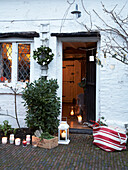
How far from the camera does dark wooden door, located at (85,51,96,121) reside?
7523 millimetres

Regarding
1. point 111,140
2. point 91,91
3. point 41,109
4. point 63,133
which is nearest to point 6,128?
point 41,109

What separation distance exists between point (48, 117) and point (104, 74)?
2.21 metres

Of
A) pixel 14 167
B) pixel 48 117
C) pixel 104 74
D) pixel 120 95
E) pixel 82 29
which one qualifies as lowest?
pixel 14 167

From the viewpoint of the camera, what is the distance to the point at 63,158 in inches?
197

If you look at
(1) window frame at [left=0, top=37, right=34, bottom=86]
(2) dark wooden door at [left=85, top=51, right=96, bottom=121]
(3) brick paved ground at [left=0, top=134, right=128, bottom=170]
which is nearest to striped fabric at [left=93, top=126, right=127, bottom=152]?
(3) brick paved ground at [left=0, top=134, right=128, bottom=170]

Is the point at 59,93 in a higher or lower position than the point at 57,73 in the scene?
lower

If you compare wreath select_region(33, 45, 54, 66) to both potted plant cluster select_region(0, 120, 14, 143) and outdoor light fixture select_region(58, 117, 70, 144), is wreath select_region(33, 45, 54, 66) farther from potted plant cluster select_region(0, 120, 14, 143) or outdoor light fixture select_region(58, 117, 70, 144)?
potted plant cluster select_region(0, 120, 14, 143)

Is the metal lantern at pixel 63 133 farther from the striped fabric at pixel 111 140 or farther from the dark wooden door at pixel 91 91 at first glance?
the dark wooden door at pixel 91 91

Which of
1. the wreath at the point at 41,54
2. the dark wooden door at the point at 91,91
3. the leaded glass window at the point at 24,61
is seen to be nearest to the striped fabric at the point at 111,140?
the dark wooden door at the point at 91,91

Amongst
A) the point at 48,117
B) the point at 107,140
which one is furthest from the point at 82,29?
the point at 107,140

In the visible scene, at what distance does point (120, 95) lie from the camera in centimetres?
684

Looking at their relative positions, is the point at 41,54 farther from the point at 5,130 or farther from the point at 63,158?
the point at 63,158

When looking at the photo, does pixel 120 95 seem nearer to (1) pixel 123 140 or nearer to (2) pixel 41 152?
(1) pixel 123 140

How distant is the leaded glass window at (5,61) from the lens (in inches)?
304
